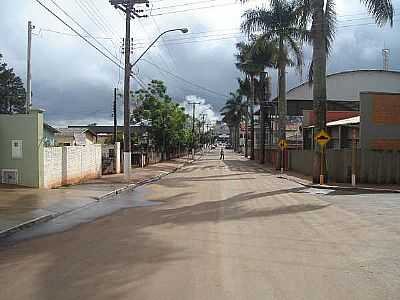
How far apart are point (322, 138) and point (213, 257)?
19.0 meters

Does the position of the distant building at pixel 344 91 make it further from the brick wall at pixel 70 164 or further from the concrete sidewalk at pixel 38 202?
the concrete sidewalk at pixel 38 202

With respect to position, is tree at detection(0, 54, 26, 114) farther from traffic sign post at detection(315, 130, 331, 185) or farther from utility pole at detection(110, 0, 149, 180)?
traffic sign post at detection(315, 130, 331, 185)

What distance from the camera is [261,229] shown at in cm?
1198

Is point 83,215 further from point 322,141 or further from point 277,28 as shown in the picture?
point 277,28

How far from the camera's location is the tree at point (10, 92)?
197 feet

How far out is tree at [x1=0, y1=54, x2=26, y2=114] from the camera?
60156mm

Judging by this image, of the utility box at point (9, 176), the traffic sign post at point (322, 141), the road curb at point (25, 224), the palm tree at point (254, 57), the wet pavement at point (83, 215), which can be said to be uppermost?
the palm tree at point (254, 57)

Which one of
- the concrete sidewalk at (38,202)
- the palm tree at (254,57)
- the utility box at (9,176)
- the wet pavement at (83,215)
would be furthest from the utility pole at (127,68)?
the palm tree at (254,57)

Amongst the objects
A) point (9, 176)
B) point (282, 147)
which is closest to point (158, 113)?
point (282, 147)

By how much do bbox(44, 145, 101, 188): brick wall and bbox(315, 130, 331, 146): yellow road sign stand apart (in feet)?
40.0

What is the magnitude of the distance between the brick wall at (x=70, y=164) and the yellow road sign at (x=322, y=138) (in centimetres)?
1218

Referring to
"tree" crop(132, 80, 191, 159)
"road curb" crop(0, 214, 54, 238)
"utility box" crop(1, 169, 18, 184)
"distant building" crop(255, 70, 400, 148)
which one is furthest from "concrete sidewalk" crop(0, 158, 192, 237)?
"distant building" crop(255, 70, 400, 148)

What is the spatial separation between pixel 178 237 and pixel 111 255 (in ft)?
7.00

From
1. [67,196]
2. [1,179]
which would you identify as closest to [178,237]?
[67,196]
